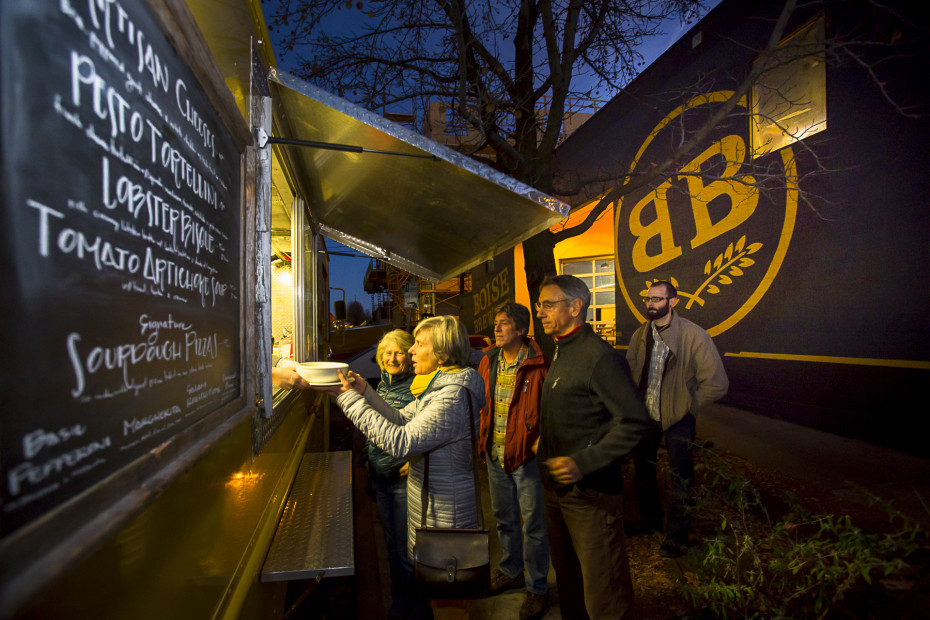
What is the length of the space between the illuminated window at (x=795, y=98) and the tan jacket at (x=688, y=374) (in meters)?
4.48

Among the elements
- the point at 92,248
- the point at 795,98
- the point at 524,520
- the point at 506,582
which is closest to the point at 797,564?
the point at 524,520

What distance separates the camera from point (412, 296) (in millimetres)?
17219

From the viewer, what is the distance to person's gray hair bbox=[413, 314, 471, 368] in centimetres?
238

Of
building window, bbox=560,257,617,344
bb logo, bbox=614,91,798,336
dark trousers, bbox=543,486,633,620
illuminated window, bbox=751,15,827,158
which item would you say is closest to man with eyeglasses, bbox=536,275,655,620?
dark trousers, bbox=543,486,633,620

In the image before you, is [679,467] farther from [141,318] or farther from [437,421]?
[141,318]

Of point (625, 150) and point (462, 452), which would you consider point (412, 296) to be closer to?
point (625, 150)

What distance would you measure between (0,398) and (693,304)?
920 centimetres

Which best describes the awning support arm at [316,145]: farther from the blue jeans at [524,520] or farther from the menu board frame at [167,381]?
the blue jeans at [524,520]

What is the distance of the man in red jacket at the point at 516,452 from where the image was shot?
290cm

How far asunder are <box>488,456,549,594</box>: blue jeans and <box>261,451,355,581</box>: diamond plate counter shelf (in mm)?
1094

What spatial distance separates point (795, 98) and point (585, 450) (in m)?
7.65

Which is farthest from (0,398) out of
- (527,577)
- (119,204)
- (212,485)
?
(527,577)

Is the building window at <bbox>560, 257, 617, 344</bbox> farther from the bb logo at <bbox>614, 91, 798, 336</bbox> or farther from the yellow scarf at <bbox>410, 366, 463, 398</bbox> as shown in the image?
the yellow scarf at <bbox>410, 366, 463, 398</bbox>

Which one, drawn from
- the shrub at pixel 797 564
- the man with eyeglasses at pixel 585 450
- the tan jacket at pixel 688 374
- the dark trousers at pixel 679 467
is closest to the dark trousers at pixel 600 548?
the man with eyeglasses at pixel 585 450
